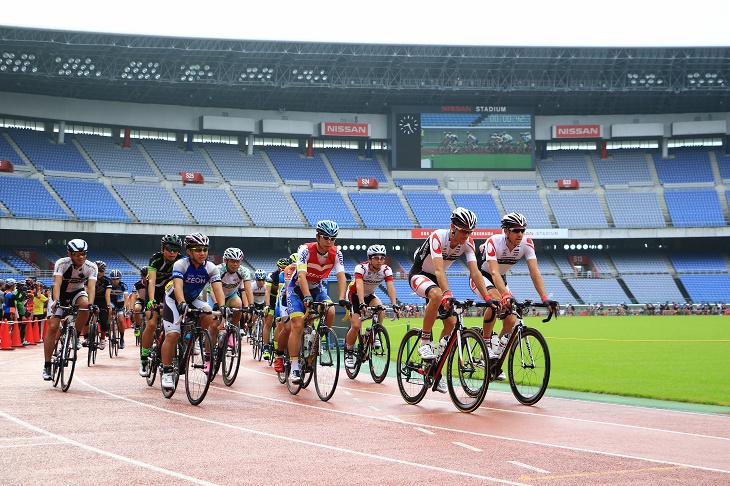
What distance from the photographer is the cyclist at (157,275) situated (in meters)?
12.0

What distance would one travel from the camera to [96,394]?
11.2 metres

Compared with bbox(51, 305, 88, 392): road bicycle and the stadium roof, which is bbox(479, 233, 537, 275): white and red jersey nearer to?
bbox(51, 305, 88, 392): road bicycle

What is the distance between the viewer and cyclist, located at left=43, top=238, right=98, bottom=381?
39.1 feet

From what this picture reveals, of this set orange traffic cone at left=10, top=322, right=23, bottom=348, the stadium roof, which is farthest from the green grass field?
the stadium roof

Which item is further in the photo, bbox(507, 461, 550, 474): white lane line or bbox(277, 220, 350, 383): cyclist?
bbox(277, 220, 350, 383): cyclist

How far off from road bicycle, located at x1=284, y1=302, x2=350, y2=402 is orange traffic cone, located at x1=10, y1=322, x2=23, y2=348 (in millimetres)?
13997

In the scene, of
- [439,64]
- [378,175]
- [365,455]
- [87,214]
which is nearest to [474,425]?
[365,455]

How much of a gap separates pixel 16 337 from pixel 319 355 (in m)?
14.9

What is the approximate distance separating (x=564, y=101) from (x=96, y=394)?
55588 mm

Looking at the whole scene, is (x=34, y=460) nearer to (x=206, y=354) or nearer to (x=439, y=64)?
(x=206, y=354)

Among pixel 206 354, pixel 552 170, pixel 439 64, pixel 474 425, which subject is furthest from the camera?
pixel 552 170

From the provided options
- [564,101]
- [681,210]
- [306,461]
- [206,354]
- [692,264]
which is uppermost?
[564,101]

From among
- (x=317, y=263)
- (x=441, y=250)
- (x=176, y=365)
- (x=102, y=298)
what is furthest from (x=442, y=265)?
(x=102, y=298)

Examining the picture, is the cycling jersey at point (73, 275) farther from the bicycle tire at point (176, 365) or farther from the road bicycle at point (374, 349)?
the road bicycle at point (374, 349)
